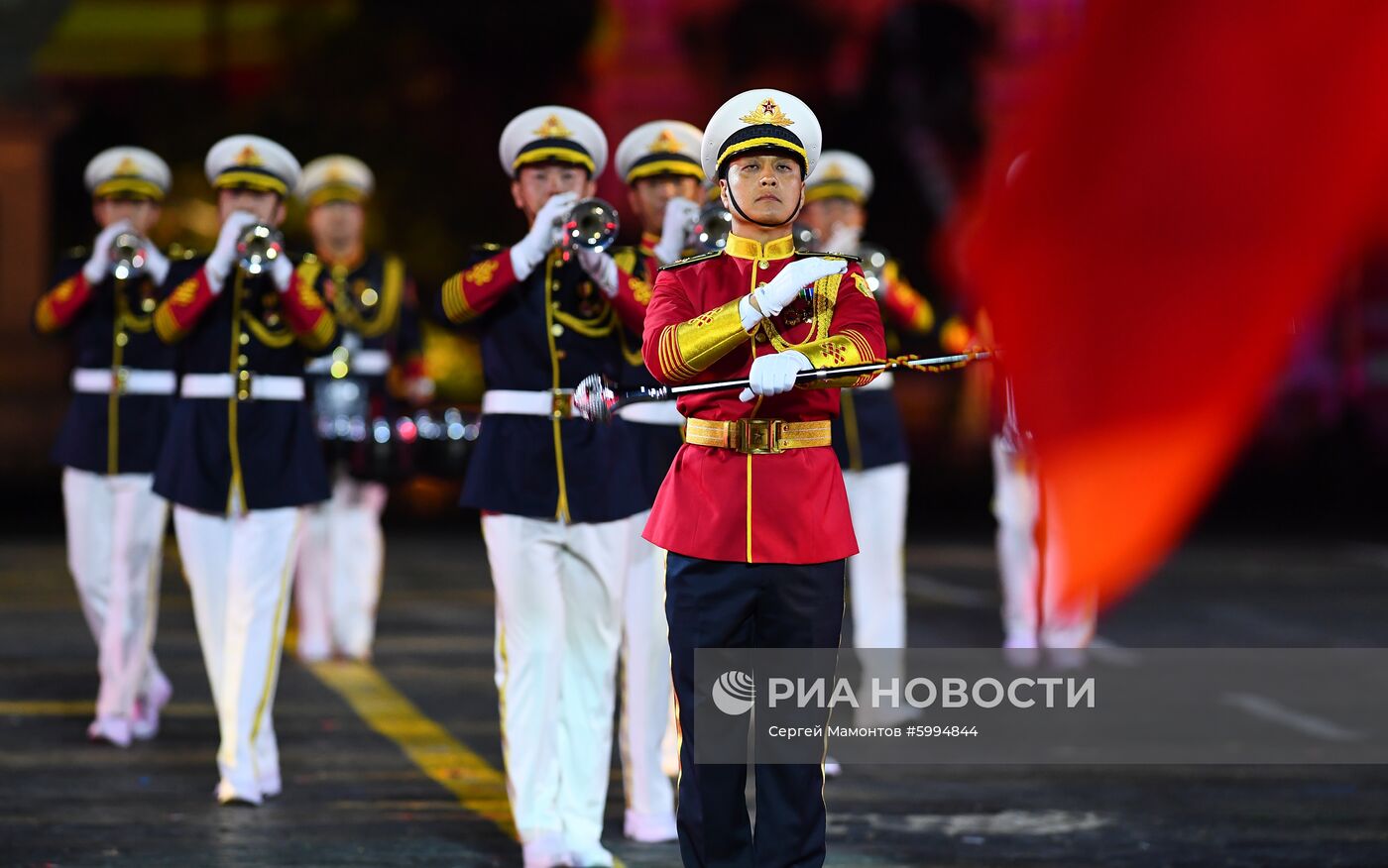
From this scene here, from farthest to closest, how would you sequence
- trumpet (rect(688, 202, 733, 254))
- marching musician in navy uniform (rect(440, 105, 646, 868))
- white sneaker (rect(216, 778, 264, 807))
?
white sneaker (rect(216, 778, 264, 807)), trumpet (rect(688, 202, 733, 254)), marching musician in navy uniform (rect(440, 105, 646, 868))

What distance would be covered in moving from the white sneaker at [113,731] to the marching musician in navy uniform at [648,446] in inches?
101

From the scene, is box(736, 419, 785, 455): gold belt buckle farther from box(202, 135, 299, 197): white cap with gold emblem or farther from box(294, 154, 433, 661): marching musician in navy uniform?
box(294, 154, 433, 661): marching musician in navy uniform

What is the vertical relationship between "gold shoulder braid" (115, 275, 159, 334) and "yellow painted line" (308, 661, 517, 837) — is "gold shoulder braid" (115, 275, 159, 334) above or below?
above

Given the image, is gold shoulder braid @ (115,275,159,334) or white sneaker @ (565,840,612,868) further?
gold shoulder braid @ (115,275,159,334)

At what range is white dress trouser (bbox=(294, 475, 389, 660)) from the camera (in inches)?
501

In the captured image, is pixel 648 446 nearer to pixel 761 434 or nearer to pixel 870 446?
pixel 870 446

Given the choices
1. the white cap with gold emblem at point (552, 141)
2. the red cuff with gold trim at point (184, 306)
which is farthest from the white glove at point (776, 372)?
the red cuff with gold trim at point (184, 306)

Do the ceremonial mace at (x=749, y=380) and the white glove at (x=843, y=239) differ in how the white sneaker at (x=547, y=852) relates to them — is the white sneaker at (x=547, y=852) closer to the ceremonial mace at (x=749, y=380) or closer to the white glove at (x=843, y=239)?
the ceremonial mace at (x=749, y=380)

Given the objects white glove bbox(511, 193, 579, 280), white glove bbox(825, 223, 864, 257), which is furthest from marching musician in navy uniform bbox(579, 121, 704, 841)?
white glove bbox(825, 223, 864, 257)

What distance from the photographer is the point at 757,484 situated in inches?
240

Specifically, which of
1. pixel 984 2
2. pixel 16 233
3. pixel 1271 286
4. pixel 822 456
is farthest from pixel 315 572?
pixel 16 233

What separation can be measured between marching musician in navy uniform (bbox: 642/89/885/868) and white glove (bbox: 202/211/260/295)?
289 centimetres

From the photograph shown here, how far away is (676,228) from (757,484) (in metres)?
2.40

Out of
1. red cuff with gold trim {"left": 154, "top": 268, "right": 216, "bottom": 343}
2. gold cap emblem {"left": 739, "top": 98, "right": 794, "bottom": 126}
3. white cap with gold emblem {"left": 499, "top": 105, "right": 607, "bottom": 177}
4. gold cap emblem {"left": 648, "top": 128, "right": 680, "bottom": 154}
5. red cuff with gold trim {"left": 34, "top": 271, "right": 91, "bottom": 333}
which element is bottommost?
red cuff with gold trim {"left": 154, "top": 268, "right": 216, "bottom": 343}
